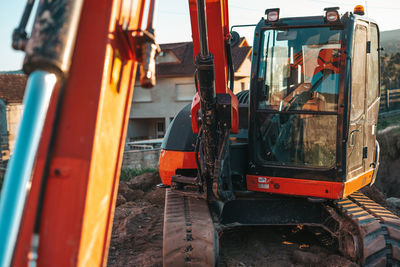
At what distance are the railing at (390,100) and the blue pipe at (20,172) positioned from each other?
19282 millimetres

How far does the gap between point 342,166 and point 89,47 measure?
3270mm

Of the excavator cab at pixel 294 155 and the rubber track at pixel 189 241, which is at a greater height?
the excavator cab at pixel 294 155

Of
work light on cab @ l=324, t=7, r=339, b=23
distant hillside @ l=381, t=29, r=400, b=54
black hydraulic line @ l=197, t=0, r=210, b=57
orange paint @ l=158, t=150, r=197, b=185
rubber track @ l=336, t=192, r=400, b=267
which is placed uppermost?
distant hillside @ l=381, t=29, r=400, b=54

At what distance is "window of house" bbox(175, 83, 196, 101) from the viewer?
2398 centimetres

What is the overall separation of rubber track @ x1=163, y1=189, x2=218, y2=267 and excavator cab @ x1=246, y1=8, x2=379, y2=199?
79cm

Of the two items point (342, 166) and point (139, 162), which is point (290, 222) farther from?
point (139, 162)

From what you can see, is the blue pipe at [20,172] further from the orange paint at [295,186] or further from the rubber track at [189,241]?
the orange paint at [295,186]

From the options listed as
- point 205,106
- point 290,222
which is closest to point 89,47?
point 205,106

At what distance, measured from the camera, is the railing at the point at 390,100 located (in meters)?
18.7

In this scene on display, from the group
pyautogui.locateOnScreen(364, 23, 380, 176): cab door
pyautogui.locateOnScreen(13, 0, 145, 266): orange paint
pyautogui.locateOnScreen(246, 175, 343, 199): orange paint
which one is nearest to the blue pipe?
pyautogui.locateOnScreen(13, 0, 145, 266): orange paint

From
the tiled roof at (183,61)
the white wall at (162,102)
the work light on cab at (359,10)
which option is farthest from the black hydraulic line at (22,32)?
the white wall at (162,102)

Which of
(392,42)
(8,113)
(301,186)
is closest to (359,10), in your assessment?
(301,186)

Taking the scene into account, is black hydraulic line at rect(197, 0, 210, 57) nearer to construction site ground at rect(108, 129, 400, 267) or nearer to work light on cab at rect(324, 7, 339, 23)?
work light on cab at rect(324, 7, 339, 23)

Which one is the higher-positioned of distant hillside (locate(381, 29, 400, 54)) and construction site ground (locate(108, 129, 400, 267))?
distant hillside (locate(381, 29, 400, 54))
